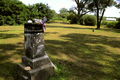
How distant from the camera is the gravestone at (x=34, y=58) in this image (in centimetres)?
224

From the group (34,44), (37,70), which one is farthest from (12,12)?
(37,70)

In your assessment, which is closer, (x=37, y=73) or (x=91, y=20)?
(x=37, y=73)

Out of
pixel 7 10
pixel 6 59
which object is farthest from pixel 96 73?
pixel 7 10

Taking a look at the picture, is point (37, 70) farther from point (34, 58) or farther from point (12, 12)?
point (12, 12)

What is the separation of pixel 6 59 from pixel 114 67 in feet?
14.4

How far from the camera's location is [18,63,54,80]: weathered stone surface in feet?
7.28

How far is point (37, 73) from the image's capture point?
2.29 m

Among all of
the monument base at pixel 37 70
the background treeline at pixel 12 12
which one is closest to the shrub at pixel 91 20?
the background treeline at pixel 12 12

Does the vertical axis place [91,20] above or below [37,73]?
above

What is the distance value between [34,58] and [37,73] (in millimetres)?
401

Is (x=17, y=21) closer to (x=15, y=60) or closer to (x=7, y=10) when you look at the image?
(x=7, y=10)

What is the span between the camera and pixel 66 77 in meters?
2.64

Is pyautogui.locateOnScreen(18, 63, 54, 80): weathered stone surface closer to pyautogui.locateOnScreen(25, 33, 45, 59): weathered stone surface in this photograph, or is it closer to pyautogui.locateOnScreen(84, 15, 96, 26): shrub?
pyautogui.locateOnScreen(25, 33, 45, 59): weathered stone surface

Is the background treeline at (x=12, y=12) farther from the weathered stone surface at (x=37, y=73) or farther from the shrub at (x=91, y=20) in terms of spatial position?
the weathered stone surface at (x=37, y=73)
